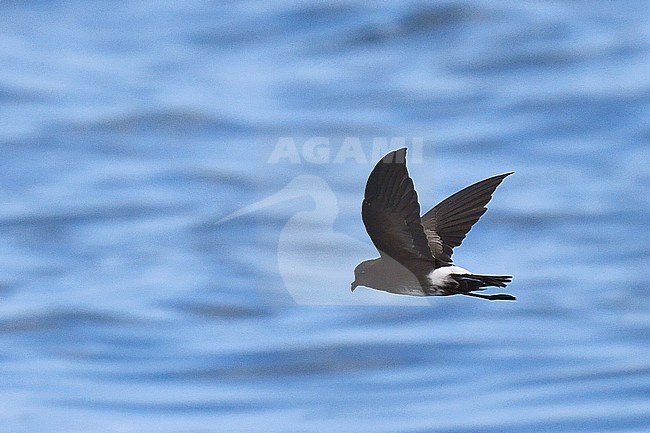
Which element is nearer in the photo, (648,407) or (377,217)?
(377,217)

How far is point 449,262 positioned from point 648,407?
3516 cm

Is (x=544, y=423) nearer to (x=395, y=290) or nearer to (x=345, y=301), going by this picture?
(x=345, y=301)

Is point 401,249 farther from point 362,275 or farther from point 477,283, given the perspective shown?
point 477,283

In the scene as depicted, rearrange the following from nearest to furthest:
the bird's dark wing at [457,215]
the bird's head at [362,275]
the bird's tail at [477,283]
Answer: the bird's tail at [477,283] < the bird's head at [362,275] < the bird's dark wing at [457,215]

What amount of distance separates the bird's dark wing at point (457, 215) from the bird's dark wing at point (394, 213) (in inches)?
39.9

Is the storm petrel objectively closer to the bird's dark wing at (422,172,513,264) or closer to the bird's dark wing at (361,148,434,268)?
the bird's dark wing at (361,148,434,268)

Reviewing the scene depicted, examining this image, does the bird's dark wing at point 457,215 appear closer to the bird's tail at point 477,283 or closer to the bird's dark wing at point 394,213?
the bird's tail at point 477,283

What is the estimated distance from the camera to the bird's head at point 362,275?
6229 mm

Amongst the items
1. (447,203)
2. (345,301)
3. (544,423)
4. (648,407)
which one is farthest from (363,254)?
(447,203)

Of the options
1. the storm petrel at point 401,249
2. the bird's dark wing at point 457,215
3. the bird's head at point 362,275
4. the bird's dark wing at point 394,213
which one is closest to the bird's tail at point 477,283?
the storm petrel at point 401,249

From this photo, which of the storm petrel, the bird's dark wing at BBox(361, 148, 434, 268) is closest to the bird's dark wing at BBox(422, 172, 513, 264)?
the storm petrel

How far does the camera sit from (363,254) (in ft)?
119

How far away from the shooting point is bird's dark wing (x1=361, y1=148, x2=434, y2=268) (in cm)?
595

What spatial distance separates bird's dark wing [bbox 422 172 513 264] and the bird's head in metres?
0.76
